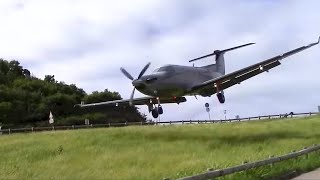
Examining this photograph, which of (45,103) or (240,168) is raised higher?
(45,103)

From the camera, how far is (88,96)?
394 feet

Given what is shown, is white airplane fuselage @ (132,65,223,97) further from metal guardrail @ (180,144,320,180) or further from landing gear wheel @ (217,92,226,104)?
metal guardrail @ (180,144,320,180)

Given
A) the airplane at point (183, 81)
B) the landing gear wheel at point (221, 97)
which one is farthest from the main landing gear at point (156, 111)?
the landing gear wheel at point (221, 97)

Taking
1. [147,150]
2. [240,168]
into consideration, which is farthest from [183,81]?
[240,168]

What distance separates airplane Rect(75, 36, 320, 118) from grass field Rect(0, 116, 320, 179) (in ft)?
9.29

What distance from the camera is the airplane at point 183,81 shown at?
43.0m

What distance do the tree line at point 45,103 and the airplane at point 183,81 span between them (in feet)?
156

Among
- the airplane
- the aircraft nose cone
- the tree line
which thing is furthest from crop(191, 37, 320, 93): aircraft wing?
the tree line

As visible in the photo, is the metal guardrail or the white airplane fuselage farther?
the white airplane fuselage

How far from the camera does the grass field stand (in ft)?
88.8

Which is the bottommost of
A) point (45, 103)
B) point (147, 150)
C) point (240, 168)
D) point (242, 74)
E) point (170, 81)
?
point (240, 168)

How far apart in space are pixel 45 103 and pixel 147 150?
69354 millimetres

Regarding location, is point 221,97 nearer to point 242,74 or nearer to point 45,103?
point 242,74

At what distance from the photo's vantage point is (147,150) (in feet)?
123
